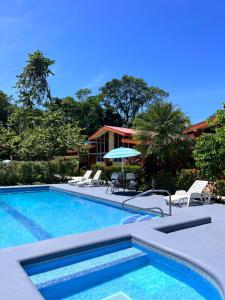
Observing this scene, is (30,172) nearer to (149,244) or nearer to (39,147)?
(39,147)

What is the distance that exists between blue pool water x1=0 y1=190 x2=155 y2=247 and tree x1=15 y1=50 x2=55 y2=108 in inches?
1223

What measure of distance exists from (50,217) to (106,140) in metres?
22.3

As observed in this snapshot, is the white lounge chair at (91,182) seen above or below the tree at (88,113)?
A: below

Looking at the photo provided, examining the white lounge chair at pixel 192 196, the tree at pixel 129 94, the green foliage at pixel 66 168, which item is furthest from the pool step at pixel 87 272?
the tree at pixel 129 94

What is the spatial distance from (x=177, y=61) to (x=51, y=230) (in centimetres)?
2281

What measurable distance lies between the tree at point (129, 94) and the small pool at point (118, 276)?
2061 inches

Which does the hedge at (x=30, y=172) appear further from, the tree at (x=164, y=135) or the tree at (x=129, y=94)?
the tree at (x=129, y=94)

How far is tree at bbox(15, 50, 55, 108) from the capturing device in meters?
44.9

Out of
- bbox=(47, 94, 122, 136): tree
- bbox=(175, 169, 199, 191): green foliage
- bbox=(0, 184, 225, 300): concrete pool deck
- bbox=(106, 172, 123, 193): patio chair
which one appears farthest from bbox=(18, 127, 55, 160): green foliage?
bbox=(47, 94, 122, 136): tree

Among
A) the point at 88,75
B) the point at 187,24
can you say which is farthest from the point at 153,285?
the point at 88,75

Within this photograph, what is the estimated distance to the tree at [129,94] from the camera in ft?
193

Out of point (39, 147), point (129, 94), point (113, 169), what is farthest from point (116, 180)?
point (129, 94)

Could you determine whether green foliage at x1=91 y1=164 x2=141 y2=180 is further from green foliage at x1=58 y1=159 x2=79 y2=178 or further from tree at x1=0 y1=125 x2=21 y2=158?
tree at x1=0 y1=125 x2=21 y2=158

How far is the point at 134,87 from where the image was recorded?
5978 cm
